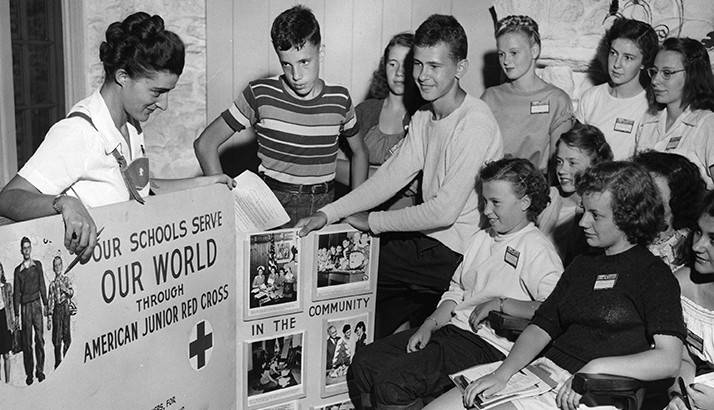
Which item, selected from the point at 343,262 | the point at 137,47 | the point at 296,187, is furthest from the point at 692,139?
the point at 137,47

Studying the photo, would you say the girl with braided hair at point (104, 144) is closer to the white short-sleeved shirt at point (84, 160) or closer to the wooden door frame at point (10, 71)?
the white short-sleeved shirt at point (84, 160)

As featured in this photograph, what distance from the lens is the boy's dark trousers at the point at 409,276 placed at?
3.08m

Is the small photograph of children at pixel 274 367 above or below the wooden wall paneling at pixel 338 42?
below

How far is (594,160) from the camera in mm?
3096

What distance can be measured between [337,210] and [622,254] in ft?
3.61

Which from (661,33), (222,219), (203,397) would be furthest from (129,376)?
(661,33)

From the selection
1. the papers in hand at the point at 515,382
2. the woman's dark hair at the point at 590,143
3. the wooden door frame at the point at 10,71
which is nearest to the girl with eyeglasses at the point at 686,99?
the woman's dark hair at the point at 590,143

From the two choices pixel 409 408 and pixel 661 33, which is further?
pixel 661 33

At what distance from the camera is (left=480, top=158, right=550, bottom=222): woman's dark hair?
2.80 metres

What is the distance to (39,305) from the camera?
2053 millimetres

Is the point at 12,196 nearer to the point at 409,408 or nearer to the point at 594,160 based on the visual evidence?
the point at 409,408

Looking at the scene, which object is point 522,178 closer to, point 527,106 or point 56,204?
point 527,106

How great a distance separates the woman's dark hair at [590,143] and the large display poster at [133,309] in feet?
4.43

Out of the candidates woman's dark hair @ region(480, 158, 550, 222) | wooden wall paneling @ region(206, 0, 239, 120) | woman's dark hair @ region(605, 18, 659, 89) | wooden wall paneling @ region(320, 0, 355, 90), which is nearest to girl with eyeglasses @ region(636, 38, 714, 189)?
woman's dark hair @ region(605, 18, 659, 89)
